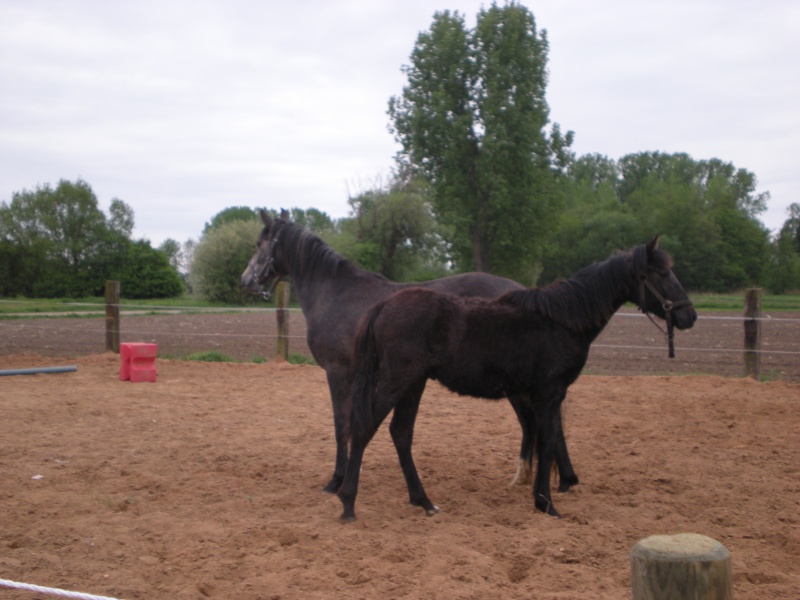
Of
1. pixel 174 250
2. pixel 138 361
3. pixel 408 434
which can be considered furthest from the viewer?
pixel 174 250

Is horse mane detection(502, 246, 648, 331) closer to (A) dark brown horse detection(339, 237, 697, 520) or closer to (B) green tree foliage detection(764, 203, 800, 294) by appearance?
(A) dark brown horse detection(339, 237, 697, 520)

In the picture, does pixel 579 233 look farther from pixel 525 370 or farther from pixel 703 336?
pixel 525 370

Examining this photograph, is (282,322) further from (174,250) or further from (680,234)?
(174,250)

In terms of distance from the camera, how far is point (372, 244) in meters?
32.7

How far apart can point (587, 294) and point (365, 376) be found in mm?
1586

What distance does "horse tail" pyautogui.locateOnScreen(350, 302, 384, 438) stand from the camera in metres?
4.29

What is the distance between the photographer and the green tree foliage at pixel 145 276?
1485 inches

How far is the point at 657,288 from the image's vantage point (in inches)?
191

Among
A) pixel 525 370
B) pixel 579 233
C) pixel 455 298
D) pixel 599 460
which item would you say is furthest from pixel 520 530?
pixel 579 233

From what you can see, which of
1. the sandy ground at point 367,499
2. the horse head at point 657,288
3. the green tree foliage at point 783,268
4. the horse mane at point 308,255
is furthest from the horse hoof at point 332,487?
the green tree foliage at point 783,268

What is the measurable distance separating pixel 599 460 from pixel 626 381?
4.57 metres

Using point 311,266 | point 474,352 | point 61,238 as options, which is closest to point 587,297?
point 474,352

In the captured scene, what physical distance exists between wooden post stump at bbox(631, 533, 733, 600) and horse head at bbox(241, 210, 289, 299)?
14.3ft

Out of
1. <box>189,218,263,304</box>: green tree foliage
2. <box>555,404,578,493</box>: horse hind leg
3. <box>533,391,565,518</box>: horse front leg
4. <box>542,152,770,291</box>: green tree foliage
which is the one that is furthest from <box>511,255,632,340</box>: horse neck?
<box>189,218,263,304</box>: green tree foliage
